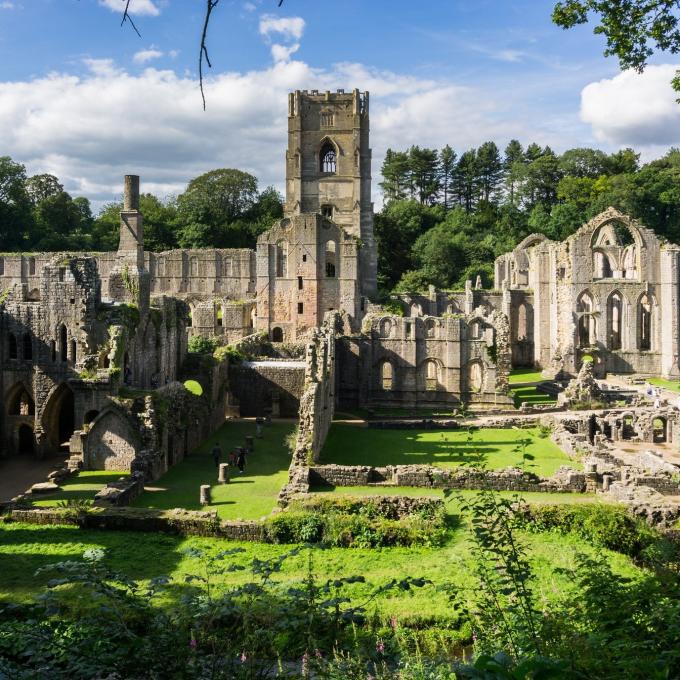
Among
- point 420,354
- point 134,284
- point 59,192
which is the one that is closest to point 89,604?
point 134,284

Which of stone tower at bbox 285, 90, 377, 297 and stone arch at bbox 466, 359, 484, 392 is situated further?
stone tower at bbox 285, 90, 377, 297

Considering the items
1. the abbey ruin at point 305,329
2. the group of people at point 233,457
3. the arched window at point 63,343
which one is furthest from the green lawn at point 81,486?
the arched window at point 63,343

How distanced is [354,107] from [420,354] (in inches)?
1009

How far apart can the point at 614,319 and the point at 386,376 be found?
1905 cm

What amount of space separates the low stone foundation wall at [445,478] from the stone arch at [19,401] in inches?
499

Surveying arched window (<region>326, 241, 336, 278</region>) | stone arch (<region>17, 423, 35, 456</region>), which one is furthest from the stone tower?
stone arch (<region>17, 423, 35, 456</region>)

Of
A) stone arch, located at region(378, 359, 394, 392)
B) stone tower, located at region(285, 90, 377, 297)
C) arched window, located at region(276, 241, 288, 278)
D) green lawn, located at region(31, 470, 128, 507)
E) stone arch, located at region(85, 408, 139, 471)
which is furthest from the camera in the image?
stone tower, located at region(285, 90, 377, 297)

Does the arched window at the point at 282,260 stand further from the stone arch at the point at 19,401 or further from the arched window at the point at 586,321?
the stone arch at the point at 19,401

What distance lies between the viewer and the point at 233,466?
23266mm

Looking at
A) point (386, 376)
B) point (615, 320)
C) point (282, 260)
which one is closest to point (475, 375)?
point (386, 376)

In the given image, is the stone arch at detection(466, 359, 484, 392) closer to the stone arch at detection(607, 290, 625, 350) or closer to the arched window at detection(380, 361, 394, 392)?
the arched window at detection(380, 361, 394, 392)

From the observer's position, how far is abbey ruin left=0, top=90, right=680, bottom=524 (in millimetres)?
24609

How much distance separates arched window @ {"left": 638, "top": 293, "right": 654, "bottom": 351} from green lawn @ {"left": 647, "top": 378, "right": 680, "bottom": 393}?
264 centimetres

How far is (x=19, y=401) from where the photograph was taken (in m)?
26.6
